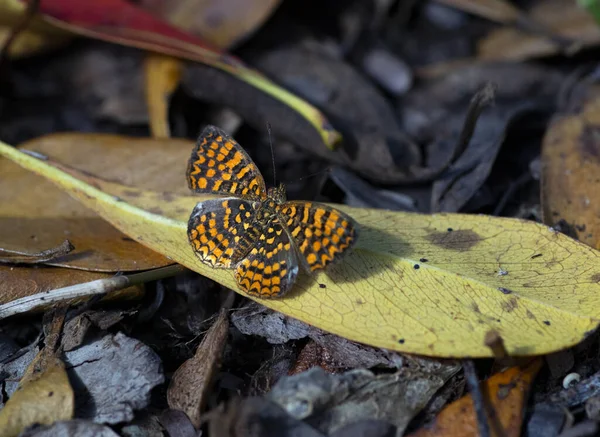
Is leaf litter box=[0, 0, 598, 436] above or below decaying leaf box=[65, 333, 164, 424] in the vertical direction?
above

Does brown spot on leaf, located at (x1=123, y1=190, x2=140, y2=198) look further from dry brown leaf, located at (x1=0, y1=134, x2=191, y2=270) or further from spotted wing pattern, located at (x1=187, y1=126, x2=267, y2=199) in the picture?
spotted wing pattern, located at (x1=187, y1=126, x2=267, y2=199)

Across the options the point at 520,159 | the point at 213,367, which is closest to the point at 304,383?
the point at 213,367

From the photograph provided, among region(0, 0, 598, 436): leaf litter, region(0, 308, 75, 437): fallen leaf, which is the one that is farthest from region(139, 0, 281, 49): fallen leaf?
region(0, 308, 75, 437): fallen leaf

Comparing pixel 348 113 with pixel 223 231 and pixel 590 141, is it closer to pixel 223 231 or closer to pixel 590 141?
pixel 590 141

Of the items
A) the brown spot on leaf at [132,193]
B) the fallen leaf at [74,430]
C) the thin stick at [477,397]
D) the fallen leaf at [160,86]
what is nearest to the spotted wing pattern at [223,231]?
the brown spot on leaf at [132,193]

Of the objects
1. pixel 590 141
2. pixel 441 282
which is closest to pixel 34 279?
pixel 441 282
